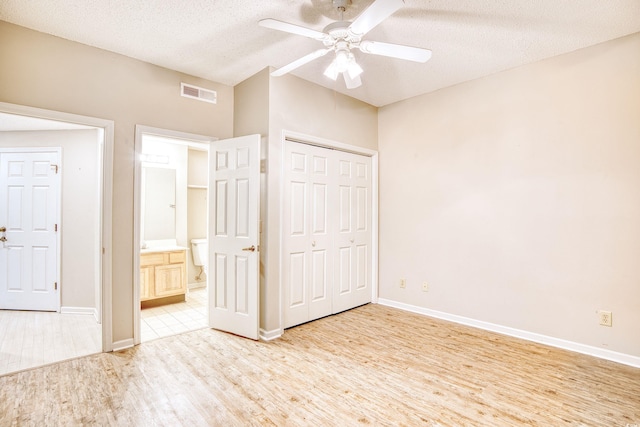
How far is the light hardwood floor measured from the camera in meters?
1.98

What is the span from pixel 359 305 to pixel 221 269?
198cm

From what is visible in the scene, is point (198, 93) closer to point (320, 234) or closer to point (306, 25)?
point (306, 25)

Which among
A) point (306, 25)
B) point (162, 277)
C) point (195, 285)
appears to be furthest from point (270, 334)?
point (306, 25)

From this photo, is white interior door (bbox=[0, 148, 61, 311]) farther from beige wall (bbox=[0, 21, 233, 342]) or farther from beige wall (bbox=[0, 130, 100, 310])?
beige wall (bbox=[0, 21, 233, 342])

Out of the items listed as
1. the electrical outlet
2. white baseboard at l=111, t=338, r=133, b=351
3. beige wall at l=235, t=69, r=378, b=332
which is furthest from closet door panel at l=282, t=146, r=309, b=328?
the electrical outlet

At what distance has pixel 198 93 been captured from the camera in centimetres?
343

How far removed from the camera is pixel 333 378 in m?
2.45

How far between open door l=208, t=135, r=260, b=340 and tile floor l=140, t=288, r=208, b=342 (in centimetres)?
38

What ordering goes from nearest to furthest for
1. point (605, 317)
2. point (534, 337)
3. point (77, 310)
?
point (605, 317) → point (534, 337) → point (77, 310)

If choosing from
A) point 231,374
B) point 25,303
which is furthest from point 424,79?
point 25,303

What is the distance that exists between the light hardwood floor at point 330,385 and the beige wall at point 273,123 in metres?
0.55

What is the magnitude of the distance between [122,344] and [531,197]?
4273 mm

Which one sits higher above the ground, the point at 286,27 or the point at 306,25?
the point at 306,25

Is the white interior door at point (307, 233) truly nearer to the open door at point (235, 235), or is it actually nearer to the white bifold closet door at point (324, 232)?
the white bifold closet door at point (324, 232)
